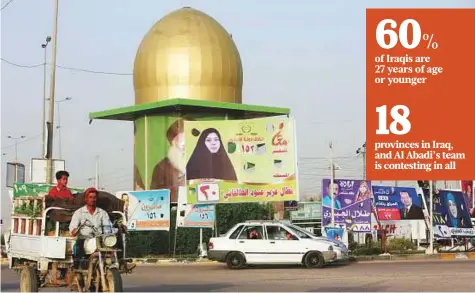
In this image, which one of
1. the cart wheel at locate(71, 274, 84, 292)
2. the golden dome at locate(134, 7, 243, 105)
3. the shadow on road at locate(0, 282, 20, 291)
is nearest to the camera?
the cart wheel at locate(71, 274, 84, 292)

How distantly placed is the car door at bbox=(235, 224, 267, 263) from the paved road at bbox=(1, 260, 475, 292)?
3.86 feet

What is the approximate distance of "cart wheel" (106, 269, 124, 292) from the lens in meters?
10.0

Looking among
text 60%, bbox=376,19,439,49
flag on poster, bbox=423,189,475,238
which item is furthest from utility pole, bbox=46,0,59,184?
flag on poster, bbox=423,189,475,238

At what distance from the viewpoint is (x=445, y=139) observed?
15.2 m

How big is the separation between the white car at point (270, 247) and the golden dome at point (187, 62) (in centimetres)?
1459

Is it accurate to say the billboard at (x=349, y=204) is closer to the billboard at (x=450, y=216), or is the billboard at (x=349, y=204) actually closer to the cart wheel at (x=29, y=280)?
the billboard at (x=450, y=216)

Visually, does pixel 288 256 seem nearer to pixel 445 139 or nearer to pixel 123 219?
pixel 445 139

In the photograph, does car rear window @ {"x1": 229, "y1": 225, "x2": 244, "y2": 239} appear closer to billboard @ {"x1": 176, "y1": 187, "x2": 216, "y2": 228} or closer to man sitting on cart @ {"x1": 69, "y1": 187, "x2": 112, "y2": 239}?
billboard @ {"x1": 176, "y1": 187, "x2": 216, "y2": 228}

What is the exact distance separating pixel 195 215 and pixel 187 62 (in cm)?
1062

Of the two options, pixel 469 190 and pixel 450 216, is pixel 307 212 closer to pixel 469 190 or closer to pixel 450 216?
pixel 469 190

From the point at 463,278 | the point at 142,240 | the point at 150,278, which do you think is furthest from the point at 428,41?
the point at 142,240

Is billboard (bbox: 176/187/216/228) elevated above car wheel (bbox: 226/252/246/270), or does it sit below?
above

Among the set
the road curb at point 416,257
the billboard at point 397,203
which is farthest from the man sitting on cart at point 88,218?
the billboard at point 397,203

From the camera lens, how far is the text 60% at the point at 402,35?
14.4m
